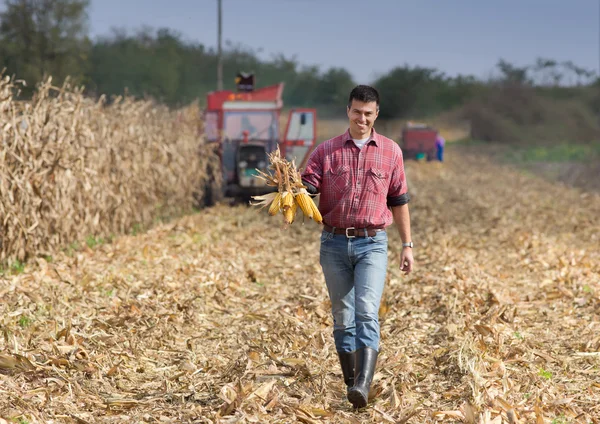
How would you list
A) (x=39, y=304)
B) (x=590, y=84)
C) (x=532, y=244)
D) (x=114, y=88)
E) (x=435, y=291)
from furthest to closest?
(x=590, y=84) < (x=114, y=88) < (x=532, y=244) < (x=435, y=291) < (x=39, y=304)

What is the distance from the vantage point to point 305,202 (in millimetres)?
4730

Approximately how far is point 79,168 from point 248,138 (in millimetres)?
5535

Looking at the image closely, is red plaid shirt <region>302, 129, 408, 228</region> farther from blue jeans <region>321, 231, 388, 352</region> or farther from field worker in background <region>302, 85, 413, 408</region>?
blue jeans <region>321, 231, 388, 352</region>

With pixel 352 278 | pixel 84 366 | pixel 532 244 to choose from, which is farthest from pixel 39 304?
pixel 532 244

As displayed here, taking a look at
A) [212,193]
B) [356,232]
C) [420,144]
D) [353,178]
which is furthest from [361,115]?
[420,144]

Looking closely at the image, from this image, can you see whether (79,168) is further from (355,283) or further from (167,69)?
(167,69)

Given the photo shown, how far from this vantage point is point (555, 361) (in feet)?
19.9

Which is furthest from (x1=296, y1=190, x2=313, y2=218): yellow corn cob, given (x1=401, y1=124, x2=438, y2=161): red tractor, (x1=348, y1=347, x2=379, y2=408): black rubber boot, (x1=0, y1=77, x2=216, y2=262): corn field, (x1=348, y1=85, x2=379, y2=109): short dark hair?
(x1=401, y1=124, x2=438, y2=161): red tractor

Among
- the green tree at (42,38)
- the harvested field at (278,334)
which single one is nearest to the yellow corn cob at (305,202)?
the harvested field at (278,334)

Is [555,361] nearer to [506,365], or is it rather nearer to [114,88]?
[506,365]

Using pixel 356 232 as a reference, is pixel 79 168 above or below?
below

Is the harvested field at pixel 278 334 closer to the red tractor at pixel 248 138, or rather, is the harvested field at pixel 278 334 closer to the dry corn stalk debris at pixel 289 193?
the dry corn stalk debris at pixel 289 193

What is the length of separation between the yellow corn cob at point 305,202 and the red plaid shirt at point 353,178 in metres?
0.16

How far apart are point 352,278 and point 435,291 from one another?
329 cm
